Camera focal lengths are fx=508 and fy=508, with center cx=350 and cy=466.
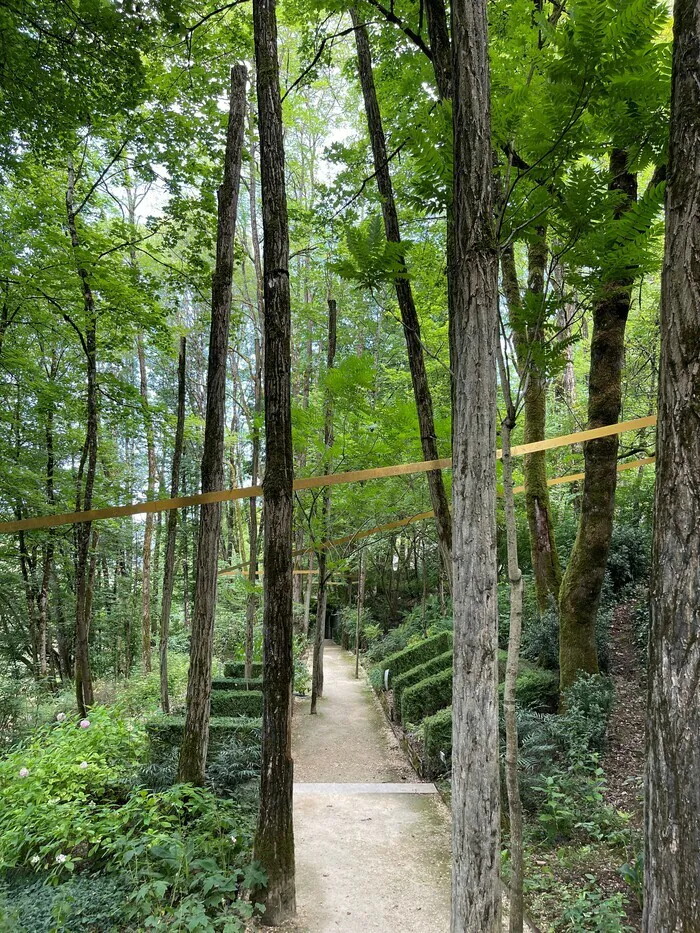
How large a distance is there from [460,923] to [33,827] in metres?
3.59

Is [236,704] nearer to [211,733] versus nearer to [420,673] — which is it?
[211,733]

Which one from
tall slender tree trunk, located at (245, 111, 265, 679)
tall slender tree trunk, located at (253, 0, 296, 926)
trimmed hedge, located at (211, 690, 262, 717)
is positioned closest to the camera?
tall slender tree trunk, located at (253, 0, 296, 926)

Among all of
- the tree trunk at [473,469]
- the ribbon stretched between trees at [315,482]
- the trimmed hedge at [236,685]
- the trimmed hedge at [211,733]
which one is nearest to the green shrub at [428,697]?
the trimmed hedge at [211,733]

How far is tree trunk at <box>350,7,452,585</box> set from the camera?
12.1ft

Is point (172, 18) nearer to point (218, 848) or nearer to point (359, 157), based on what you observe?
point (359, 157)

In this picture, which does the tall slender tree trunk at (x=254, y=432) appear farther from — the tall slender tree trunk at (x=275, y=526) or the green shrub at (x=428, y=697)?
the tall slender tree trunk at (x=275, y=526)

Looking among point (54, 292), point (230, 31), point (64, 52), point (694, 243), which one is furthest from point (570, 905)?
point (54, 292)

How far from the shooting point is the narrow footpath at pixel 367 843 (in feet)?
11.3

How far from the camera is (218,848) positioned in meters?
3.73

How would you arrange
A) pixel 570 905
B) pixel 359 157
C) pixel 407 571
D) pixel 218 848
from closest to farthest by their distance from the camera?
pixel 570 905 → pixel 218 848 → pixel 359 157 → pixel 407 571

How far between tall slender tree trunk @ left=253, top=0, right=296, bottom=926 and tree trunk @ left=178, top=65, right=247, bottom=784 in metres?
1.54

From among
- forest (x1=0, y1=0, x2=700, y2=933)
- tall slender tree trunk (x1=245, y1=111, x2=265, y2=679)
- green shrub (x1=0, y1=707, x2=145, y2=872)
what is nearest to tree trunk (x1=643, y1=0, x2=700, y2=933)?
forest (x1=0, y1=0, x2=700, y2=933)

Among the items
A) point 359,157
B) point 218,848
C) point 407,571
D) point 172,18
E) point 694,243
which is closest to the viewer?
point 694,243

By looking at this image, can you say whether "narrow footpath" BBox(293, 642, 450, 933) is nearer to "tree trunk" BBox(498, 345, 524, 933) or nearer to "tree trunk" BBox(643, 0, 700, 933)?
"tree trunk" BBox(498, 345, 524, 933)
